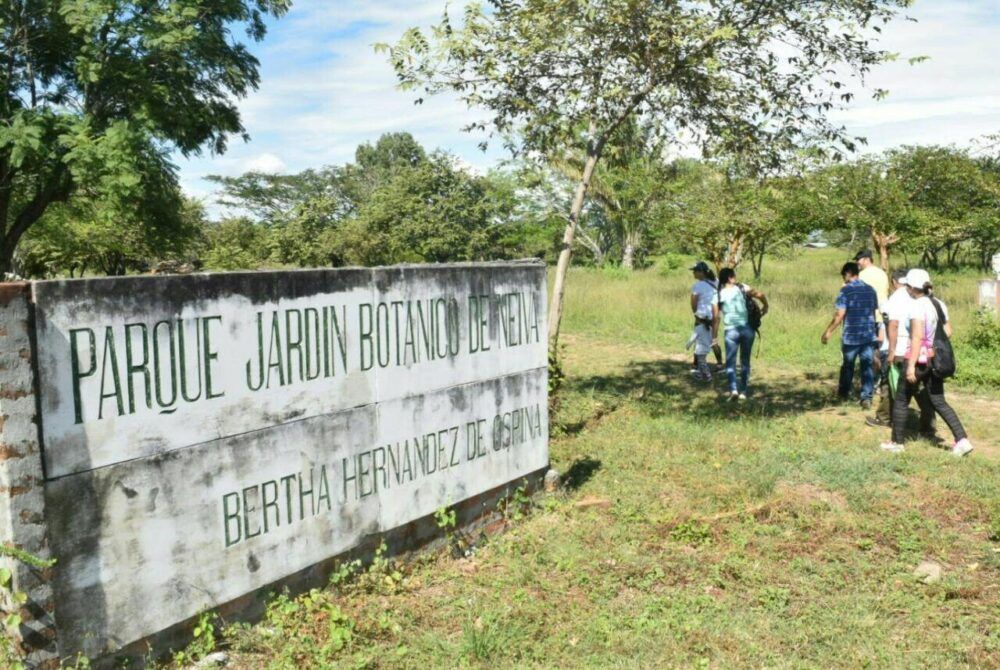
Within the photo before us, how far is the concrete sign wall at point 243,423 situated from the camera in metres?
3.60

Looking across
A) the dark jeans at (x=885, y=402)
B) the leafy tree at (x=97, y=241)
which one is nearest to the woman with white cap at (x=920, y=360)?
the dark jeans at (x=885, y=402)

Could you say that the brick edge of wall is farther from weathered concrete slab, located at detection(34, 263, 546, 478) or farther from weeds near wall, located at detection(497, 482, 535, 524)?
weeds near wall, located at detection(497, 482, 535, 524)

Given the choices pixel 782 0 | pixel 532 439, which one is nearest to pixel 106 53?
pixel 782 0

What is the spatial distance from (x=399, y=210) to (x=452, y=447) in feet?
125

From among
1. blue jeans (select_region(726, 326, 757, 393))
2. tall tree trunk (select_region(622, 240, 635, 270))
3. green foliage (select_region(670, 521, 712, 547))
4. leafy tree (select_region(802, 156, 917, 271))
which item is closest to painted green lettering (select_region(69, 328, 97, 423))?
green foliage (select_region(670, 521, 712, 547))

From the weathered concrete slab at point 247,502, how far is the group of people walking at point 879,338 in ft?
12.0

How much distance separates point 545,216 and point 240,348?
36.2 metres

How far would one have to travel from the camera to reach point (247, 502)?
427cm

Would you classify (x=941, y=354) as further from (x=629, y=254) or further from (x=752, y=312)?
(x=629, y=254)

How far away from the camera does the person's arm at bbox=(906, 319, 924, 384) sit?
6.92m

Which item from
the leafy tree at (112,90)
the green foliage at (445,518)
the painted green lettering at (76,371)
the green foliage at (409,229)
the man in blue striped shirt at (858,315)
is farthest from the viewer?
the green foliage at (409,229)

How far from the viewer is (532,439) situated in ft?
20.7

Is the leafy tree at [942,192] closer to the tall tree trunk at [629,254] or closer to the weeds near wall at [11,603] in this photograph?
the weeds near wall at [11,603]

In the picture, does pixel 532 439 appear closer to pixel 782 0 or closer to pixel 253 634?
pixel 253 634
